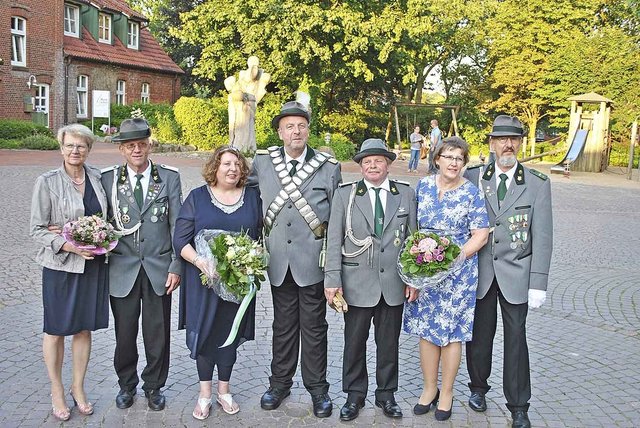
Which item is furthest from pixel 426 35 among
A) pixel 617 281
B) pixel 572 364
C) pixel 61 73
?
pixel 572 364

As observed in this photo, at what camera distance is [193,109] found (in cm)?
2672

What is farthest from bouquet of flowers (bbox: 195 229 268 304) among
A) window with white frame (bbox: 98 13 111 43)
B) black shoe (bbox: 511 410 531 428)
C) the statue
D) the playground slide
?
window with white frame (bbox: 98 13 111 43)

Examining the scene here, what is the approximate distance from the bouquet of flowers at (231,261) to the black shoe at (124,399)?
3.43 feet

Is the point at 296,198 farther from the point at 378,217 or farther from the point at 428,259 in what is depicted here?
the point at 428,259

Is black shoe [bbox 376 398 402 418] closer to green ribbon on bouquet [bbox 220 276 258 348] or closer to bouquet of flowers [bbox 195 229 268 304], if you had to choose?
green ribbon on bouquet [bbox 220 276 258 348]

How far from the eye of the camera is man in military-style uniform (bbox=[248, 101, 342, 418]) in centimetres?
442

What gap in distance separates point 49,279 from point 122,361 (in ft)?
2.55

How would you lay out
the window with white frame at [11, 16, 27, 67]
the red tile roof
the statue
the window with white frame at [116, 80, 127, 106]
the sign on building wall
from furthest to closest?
1. the window with white frame at [116, 80, 127, 106]
2. the red tile roof
3. the window with white frame at [11, 16, 27, 67]
4. the sign on building wall
5. the statue

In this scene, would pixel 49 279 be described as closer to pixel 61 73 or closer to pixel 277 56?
pixel 277 56

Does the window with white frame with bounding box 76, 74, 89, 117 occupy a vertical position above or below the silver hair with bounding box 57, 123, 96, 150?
above

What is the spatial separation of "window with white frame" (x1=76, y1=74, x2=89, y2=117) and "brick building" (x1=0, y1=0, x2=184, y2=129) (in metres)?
0.05

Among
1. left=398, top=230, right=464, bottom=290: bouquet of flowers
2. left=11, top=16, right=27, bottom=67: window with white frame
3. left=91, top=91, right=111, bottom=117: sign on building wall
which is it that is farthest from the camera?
left=11, top=16, right=27, bottom=67: window with white frame

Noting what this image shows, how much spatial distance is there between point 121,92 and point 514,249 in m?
35.7

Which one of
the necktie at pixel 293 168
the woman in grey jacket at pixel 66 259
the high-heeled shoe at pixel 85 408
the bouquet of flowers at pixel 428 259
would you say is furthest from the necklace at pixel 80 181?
the bouquet of flowers at pixel 428 259
